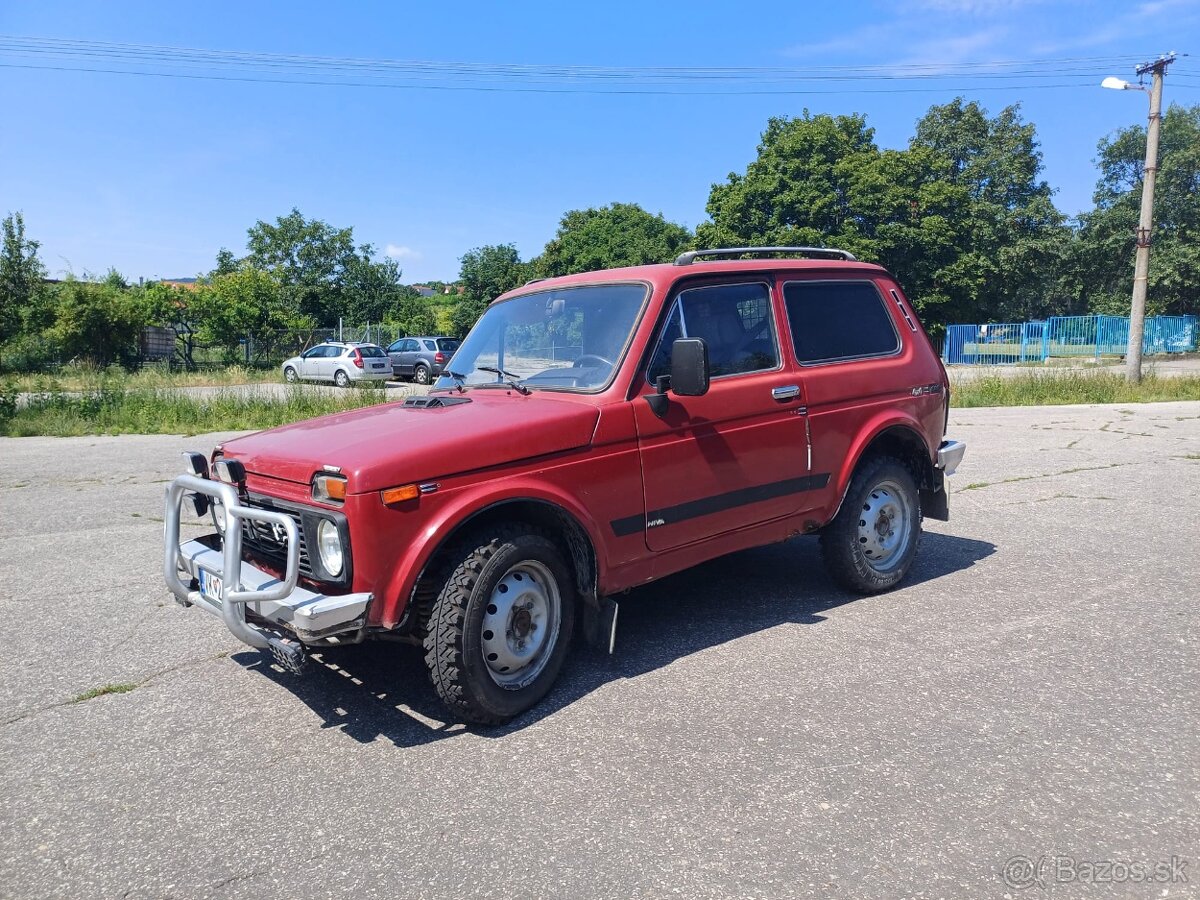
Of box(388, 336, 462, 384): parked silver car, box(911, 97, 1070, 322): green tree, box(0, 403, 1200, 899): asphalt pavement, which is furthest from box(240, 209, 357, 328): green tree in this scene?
box(0, 403, 1200, 899): asphalt pavement

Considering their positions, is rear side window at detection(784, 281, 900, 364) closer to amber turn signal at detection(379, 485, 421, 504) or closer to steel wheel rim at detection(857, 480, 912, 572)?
steel wheel rim at detection(857, 480, 912, 572)

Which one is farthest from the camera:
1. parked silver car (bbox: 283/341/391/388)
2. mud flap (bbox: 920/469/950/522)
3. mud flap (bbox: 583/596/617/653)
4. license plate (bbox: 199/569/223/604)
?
parked silver car (bbox: 283/341/391/388)

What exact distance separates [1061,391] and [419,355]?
66.1 feet

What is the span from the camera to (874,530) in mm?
5328

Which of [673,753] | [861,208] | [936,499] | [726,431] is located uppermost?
[861,208]

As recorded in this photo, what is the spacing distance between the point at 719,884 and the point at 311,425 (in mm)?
2865

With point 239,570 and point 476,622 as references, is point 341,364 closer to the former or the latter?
point 239,570

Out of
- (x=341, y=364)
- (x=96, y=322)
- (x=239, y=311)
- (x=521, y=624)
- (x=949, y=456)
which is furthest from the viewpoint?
(x=239, y=311)

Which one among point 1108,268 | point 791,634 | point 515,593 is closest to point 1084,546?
point 791,634

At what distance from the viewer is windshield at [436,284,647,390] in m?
4.28

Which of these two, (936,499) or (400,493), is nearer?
(400,493)

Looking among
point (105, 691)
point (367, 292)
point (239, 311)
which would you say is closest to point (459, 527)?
point (105, 691)

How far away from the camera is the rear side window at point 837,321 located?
4.95m

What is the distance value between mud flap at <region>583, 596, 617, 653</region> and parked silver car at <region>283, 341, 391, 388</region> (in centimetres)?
2509
